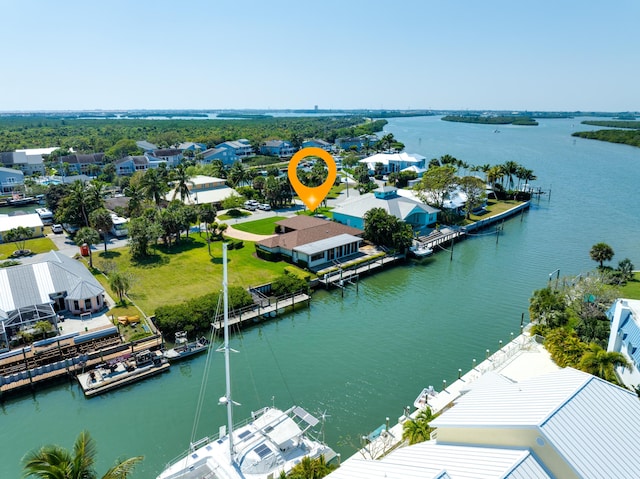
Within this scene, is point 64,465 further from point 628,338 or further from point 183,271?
point 183,271

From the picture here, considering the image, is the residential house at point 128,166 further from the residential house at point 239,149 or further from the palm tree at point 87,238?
the palm tree at point 87,238

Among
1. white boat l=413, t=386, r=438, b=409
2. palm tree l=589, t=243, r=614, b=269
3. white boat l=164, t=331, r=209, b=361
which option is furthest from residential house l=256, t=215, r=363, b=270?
A: palm tree l=589, t=243, r=614, b=269

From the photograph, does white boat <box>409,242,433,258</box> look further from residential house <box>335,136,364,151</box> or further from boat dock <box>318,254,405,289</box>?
residential house <box>335,136,364,151</box>

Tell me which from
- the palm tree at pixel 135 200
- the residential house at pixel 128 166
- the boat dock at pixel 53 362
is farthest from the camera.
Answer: the residential house at pixel 128 166

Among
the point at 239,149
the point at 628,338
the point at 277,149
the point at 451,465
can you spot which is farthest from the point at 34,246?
the point at 277,149

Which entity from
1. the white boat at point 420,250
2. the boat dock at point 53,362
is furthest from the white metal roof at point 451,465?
the white boat at point 420,250
